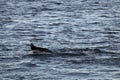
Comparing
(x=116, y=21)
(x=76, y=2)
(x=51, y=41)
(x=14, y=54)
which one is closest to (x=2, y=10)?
(x=76, y=2)

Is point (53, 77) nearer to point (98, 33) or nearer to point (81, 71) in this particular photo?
point (81, 71)

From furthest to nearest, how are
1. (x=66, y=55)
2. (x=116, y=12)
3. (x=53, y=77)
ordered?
1. (x=116, y=12)
2. (x=66, y=55)
3. (x=53, y=77)

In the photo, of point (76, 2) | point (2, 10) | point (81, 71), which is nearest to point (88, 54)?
point (81, 71)

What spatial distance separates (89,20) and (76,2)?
44.7 feet

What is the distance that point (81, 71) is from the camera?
30391mm

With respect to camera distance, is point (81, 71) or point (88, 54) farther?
point (88, 54)

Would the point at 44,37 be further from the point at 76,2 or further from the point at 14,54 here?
the point at 76,2

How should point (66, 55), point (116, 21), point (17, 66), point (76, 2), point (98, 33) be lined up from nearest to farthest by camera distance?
point (17, 66)
point (66, 55)
point (98, 33)
point (116, 21)
point (76, 2)

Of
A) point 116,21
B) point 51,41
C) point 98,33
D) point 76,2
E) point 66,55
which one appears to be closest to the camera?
point 66,55

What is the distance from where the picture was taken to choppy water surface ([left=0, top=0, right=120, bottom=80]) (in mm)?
30375

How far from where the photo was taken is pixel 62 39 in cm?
3953

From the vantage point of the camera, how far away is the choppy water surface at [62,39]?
1196 inches

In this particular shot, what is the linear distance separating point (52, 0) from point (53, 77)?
36.1m

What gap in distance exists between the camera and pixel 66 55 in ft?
111
